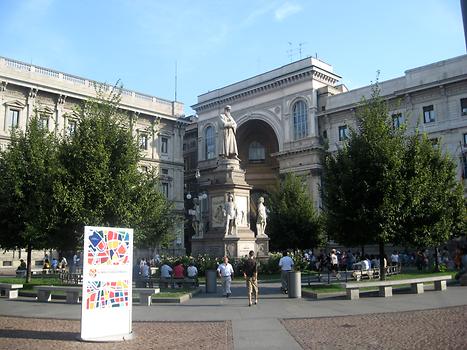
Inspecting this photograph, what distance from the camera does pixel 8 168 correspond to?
23922mm

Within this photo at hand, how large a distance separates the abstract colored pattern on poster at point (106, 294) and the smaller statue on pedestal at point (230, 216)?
1408 cm

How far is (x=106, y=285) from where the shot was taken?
34.4 feet

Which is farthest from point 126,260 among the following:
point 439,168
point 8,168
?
point 439,168

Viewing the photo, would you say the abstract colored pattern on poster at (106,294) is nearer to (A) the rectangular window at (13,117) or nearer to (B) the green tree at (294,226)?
(B) the green tree at (294,226)

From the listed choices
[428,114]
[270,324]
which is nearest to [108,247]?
[270,324]

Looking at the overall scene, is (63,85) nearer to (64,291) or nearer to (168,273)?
(168,273)

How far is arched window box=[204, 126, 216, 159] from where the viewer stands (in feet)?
224

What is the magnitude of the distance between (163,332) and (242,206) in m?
15.0

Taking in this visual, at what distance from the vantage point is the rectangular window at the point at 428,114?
161 ft

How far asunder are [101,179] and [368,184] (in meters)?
10.7

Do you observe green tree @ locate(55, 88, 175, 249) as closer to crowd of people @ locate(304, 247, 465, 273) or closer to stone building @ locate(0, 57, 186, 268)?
crowd of people @ locate(304, 247, 465, 273)

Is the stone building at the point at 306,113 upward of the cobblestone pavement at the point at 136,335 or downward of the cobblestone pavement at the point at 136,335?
upward

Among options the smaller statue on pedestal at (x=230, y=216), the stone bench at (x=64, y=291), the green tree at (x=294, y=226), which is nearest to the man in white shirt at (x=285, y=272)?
the smaller statue on pedestal at (x=230, y=216)

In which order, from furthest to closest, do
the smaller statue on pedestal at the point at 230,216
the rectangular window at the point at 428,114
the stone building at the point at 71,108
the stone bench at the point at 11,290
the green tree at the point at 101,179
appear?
A: the rectangular window at the point at 428,114, the stone building at the point at 71,108, the smaller statue on pedestal at the point at 230,216, the green tree at the point at 101,179, the stone bench at the point at 11,290
